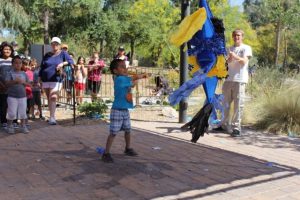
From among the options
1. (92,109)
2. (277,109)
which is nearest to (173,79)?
(92,109)

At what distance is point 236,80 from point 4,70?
426 centimetres

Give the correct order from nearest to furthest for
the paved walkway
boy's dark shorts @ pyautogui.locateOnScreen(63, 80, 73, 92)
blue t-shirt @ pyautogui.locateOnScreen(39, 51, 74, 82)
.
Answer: the paved walkway, blue t-shirt @ pyautogui.locateOnScreen(39, 51, 74, 82), boy's dark shorts @ pyautogui.locateOnScreen(63, 80, 73, 92)

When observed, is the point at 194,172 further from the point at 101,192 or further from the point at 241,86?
the point at 241,86

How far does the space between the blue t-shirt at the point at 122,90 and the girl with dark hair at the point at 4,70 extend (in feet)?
9.76

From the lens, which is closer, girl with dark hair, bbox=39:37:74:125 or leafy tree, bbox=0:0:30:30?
girl with dark hair, bbox=39:37:74:125

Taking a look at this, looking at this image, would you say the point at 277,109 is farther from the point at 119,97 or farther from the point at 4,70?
the point at 4,70

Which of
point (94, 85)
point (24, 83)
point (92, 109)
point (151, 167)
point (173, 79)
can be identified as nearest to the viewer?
point (151, 167)

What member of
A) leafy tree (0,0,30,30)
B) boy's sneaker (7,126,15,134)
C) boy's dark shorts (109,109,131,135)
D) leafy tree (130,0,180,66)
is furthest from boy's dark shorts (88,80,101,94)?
leafy tree (130,0,180,66)

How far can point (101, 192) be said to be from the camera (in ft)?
14.6

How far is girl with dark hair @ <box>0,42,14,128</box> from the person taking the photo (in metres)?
7.75

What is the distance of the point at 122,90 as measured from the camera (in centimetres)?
563

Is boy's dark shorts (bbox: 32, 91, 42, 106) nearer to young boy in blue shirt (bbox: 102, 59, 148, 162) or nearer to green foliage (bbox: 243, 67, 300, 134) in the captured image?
Answer: young boy in blue shirt (bbox: 102, 59, 148, 162)

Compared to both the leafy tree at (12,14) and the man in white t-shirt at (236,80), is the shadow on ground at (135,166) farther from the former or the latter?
the leafy tree at (12,14)

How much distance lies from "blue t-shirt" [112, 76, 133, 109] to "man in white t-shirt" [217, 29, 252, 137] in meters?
2.51
